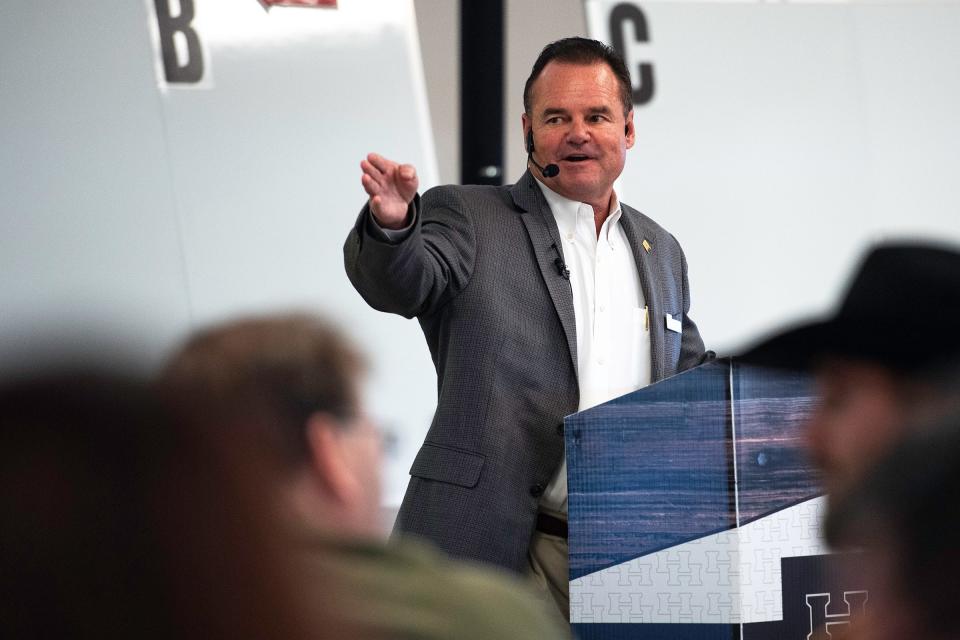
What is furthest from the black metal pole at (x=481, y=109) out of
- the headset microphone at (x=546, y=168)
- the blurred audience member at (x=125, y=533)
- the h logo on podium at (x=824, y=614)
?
the blurred audience member at (x=125, y=533)

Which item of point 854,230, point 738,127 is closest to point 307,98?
point 738,127

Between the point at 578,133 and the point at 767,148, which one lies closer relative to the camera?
the point at 578,133

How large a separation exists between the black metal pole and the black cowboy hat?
383 cm

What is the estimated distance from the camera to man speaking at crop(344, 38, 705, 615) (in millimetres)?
2422

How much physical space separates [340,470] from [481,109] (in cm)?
393

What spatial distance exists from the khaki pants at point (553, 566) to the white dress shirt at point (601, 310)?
0.06m

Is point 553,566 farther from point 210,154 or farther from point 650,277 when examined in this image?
point 210,154

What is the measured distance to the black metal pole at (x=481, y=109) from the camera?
471cm

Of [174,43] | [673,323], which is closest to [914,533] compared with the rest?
[673,323]

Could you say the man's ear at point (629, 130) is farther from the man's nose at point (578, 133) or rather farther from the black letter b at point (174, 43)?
the black letter b at point (174, 43)

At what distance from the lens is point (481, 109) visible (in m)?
4.75

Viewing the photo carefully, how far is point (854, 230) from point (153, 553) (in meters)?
5.42

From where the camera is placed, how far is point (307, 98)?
5234 mm

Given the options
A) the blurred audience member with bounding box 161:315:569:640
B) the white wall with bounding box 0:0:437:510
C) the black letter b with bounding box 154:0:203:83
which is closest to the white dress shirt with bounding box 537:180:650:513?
the blurred audience member with bounding box 161:315:569:640
